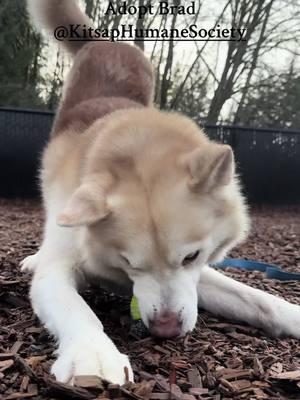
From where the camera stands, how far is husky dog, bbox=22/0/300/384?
1898 mm

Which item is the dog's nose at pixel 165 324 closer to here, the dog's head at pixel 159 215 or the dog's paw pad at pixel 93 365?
the dog's head at pixel 159 215

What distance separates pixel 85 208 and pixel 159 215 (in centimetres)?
27

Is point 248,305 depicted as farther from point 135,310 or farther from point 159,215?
point 159,215

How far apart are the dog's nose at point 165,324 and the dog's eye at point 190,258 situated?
0.69 feet

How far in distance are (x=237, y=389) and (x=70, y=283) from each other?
2.91 ft

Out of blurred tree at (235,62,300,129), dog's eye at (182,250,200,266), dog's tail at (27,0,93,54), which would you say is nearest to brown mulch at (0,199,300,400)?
dog's eye at (182,250,200,266)

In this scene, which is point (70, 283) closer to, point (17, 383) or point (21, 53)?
point (17, 383)

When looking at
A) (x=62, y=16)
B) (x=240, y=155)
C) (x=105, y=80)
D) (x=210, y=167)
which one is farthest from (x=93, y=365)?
(x=240, y=155)

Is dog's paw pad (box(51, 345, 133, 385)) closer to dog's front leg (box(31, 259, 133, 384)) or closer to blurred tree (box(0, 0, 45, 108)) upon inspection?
dog's front leg (box(31, 259, 133, 384))

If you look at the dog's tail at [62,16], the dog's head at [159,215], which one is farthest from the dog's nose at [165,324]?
the dog's tail at [62,16]

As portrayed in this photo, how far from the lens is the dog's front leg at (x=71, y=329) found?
5.16 feet

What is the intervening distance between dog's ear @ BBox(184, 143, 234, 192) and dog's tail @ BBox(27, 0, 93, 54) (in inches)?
107

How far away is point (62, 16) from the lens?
14.7 feet

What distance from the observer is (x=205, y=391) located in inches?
63.3
